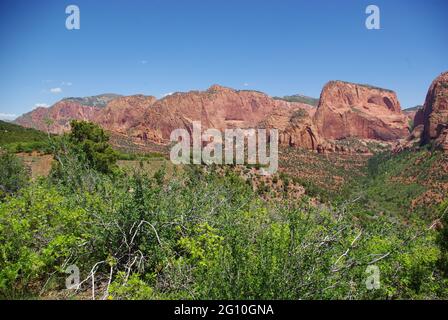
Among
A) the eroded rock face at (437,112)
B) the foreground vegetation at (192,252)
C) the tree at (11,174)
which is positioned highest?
the eroded rock face at (437,112)

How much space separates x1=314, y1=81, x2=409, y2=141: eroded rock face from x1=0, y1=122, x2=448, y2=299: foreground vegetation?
175911mm

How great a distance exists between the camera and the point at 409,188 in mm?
66688

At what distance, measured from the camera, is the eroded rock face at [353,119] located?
174500 mm

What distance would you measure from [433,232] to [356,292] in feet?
21.5

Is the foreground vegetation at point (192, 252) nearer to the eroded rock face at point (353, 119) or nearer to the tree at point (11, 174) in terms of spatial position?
the tree at point (11, 174)

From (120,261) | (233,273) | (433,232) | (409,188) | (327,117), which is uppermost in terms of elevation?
(327,117)

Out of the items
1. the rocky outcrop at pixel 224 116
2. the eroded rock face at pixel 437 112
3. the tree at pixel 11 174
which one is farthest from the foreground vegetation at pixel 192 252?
the rocky outcrop at pixel 224 116

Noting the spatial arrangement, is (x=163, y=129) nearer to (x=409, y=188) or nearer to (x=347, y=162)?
(x=347, y=162)

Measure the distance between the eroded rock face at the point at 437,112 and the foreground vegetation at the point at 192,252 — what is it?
3639 inches

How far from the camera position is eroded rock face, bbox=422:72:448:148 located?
312 ft

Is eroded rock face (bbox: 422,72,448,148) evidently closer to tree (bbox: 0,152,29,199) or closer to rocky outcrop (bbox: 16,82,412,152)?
rocky outcrop (bbox: 16,82,412,152)

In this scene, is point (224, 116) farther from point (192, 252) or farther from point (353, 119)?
point (192, 252)

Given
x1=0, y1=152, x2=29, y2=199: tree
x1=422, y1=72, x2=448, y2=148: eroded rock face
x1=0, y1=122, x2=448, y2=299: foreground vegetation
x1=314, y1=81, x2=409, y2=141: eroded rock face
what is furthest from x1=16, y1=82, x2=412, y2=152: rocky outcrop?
x1=0, y1=122, x2=448, y2=299: foreground vegetation

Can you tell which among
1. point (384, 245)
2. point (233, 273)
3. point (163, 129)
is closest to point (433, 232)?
point (384, 245)
